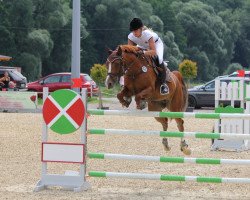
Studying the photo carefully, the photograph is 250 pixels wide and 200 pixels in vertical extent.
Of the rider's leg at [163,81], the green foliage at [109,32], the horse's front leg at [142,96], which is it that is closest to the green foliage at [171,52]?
the green foliage at [109,32]

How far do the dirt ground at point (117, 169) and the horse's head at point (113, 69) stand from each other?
1521mm

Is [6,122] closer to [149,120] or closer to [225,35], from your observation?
[149,120]

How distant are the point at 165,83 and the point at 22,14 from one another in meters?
57.8

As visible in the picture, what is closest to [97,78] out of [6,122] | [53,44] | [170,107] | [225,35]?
[6,122]

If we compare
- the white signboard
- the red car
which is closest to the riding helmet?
the white signboard

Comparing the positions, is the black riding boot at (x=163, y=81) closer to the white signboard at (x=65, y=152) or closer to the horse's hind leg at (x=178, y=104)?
the horse's hind leg at (x=178, y=104)

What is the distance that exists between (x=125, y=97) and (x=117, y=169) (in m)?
2.71

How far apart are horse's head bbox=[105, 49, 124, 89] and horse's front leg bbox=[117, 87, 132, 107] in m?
0.31

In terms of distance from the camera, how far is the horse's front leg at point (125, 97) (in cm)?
991

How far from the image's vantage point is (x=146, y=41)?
10641 millimetres

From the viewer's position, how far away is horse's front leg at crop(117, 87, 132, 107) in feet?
32.5

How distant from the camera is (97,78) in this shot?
37094mm

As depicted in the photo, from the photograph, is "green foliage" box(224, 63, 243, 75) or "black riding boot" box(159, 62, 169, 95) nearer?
"black riding boot" box(159, 62, 169, 95)

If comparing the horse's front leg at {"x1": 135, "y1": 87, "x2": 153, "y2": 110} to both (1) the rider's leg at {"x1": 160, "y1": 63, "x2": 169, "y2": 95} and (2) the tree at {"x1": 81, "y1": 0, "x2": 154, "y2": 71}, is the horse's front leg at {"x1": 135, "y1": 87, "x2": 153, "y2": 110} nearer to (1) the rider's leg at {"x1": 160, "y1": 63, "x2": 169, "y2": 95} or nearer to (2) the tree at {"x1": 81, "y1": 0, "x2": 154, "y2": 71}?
(1) the rider's leg at {"x1": 160, "y1": 63, "x2": 169, "y2": 95}
